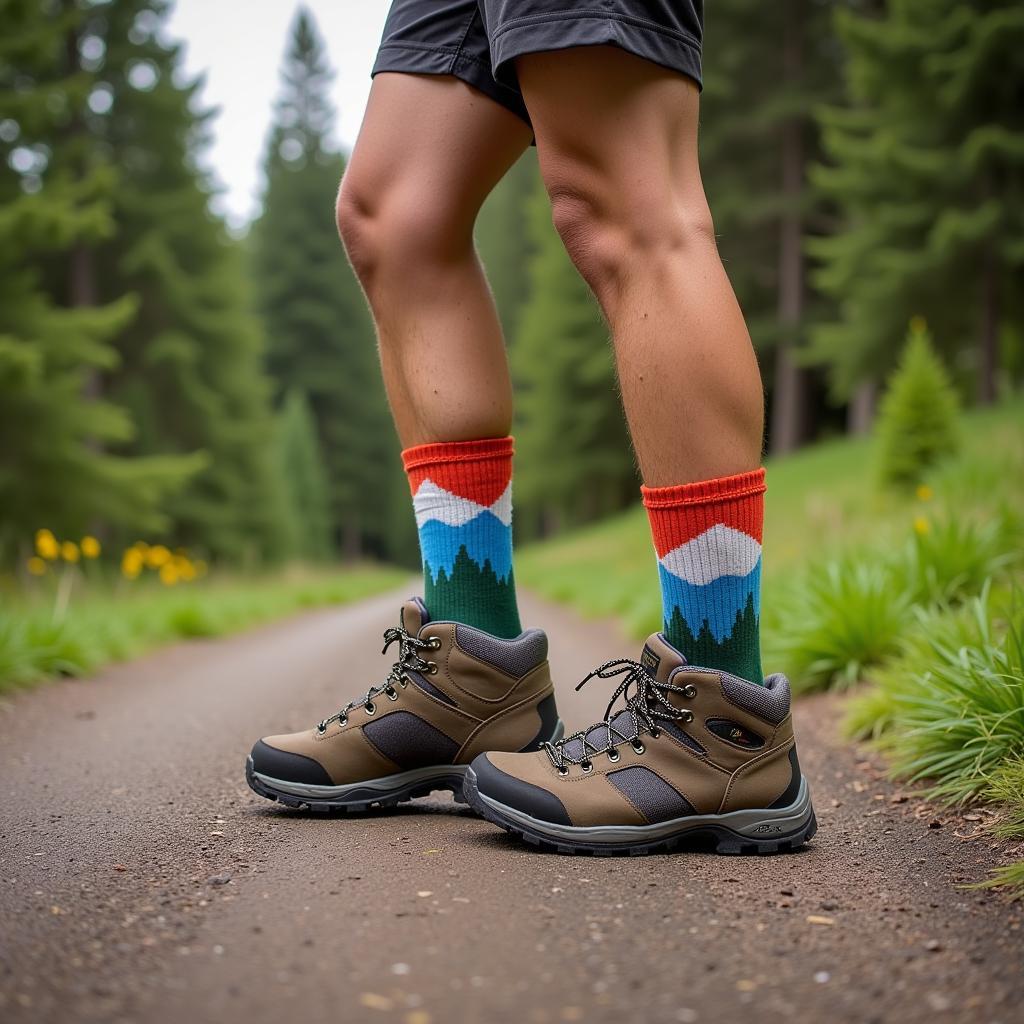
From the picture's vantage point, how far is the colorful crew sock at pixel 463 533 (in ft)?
5.40

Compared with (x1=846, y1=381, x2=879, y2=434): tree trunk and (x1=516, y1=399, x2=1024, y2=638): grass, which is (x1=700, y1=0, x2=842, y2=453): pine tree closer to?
(x1=846, y1=381, x2=879, y2=434): tree trunk

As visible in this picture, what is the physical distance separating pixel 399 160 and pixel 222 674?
2.81 metres

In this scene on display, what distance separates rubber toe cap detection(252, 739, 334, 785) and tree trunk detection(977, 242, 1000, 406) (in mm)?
12637

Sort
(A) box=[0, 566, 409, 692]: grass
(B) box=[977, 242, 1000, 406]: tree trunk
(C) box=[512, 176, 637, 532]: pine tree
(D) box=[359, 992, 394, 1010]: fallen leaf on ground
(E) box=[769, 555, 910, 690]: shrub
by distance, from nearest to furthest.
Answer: (D) box=[359, 992, 394, 1010]: fallen leaf on ground → (E) box=[769, 555, 910, 690]: shrub → (A) box=[0, 566, 409, 692]: grass → (B) box=[977, 242, 1000, 406]: tree trunk → (C) box=[512, 176, 637, 532]: pine tree

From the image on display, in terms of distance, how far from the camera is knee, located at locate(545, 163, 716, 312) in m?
1.42

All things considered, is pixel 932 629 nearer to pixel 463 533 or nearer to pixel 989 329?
pixel 463 533

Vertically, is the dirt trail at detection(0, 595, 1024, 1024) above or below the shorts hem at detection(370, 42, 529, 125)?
below

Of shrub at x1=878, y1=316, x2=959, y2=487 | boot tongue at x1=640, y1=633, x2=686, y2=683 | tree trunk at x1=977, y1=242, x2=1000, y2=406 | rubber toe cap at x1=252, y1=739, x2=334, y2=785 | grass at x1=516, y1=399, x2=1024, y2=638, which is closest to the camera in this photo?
boot tongue at x1=640, y1=633, x2=686, y2=683

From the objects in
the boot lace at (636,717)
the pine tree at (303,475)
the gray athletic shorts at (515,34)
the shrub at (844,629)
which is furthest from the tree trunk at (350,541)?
the boot lace at (636,717)

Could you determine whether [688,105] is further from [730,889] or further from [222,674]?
[222,674]

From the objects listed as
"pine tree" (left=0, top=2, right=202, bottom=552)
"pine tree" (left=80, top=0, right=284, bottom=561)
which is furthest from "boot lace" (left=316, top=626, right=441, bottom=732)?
"pine tree" (left=80, top=0, right=284, bottom=561)

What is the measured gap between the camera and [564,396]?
72.2 feet

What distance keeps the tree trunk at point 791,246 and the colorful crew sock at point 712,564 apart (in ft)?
52.9

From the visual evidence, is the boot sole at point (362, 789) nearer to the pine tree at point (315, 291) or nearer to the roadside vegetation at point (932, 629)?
the roadside vegetation at point (932, 629)
